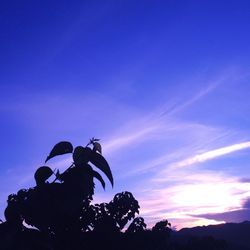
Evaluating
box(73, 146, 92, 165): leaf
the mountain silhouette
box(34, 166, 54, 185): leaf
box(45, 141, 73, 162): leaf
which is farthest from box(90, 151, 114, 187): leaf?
the mountain silhouette

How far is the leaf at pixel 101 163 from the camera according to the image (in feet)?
8.82

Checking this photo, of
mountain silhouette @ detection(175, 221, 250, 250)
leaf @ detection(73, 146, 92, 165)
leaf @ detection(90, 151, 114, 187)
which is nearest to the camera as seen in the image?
leaf @ detection(90, 151, 114, 187)

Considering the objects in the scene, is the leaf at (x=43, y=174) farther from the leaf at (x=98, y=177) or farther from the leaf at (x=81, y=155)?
the leaf at (x=98, y=177)

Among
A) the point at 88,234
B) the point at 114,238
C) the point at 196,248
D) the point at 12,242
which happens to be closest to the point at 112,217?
the point at 114,238

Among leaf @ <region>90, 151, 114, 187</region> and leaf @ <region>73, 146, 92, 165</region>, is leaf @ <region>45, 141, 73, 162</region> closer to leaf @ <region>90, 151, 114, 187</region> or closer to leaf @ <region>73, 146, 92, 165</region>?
leaf @ <region>73, 146, 92, 165</region>

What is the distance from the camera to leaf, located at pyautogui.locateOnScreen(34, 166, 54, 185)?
2859 mm

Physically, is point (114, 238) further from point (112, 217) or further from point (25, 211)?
point (25, 211)

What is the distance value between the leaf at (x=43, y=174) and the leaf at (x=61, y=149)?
0.36ft

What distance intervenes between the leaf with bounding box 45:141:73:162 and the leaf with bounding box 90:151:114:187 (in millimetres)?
221

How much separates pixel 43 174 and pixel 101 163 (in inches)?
21.3

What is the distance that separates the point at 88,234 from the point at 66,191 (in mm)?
3757

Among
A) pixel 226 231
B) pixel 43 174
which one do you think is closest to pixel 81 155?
pixel 43 174

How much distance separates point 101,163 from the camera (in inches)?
108

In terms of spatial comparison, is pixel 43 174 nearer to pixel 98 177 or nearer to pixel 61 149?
pixel 61 149
